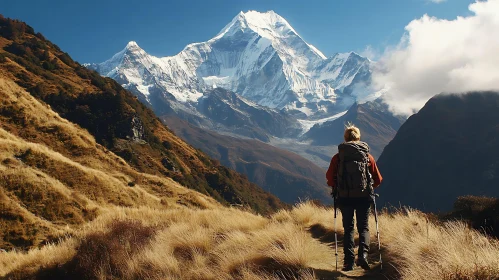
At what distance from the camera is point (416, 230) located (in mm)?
8328

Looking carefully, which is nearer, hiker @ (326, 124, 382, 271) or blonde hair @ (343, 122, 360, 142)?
hiker @ (326, 124, 382, 271)

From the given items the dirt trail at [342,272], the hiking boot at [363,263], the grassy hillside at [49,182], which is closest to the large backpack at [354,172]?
the hiking boot at [363,263]

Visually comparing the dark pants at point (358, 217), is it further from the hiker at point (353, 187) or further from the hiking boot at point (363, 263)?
the hiking boot at point (363, 263)

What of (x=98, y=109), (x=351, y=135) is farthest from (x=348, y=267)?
(x=98, y=109)

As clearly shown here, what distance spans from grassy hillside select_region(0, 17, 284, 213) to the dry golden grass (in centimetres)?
4426

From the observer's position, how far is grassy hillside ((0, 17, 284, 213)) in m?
56.9

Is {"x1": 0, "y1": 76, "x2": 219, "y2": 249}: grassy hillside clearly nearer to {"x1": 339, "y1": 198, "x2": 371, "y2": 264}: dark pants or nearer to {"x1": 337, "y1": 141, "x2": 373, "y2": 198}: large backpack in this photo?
{"x1": 339, "y1": 198, "x2": 371, "y2": 264}: dark pants

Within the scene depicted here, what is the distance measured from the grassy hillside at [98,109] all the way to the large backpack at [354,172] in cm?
4848

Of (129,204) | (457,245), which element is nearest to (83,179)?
(129,204)

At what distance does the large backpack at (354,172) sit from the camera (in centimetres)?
754

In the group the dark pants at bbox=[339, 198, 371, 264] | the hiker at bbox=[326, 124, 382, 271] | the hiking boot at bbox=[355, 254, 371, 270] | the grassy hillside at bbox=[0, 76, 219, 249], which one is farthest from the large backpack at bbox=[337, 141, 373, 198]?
the grassy hillside at bbox=[0, 76, 219, 249]

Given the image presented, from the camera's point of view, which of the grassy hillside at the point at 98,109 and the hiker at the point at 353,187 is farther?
the grassy hillside at the point at 98,109

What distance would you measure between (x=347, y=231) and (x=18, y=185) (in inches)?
708

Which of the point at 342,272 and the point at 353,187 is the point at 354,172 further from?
the point at 342,272
